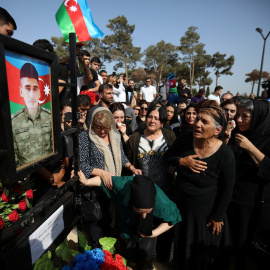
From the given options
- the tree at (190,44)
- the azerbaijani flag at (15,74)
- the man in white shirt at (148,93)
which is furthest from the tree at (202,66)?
the azerbaijani flag at (15,74)

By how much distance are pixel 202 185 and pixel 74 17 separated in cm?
192

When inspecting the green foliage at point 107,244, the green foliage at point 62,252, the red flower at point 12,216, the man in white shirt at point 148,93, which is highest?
the man in white shirt at point 148,93

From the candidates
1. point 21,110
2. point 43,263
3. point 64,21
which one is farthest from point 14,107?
point 64,21

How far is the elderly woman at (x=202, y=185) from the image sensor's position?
1.81 meters

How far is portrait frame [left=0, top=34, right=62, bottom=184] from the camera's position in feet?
2.67

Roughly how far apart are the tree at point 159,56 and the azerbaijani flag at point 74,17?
129 feet

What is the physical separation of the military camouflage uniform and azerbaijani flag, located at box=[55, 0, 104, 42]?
966 mm

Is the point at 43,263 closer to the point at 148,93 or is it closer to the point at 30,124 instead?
the point at 30,124

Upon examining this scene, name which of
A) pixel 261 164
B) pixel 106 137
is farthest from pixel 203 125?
pixel 106 137

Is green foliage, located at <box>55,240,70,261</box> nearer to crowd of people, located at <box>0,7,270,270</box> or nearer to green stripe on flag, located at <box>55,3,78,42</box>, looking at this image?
crowd of people, located at <box>0,7,270,270</box>

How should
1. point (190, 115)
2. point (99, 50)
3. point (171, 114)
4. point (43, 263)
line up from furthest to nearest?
1. point (99, 50)
2. point (171, 114)
3. point (190, 115)
4. point (43, 263)

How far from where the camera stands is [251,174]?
6.33 ft

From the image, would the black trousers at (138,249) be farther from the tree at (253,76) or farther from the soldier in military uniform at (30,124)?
the tree at (253,76)

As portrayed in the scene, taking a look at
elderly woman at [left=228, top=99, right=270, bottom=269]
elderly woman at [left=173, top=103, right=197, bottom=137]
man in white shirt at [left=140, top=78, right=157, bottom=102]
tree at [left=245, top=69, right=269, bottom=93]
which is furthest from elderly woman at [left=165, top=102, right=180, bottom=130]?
tree at [left=245, top=69, right=269, bottom=93]
